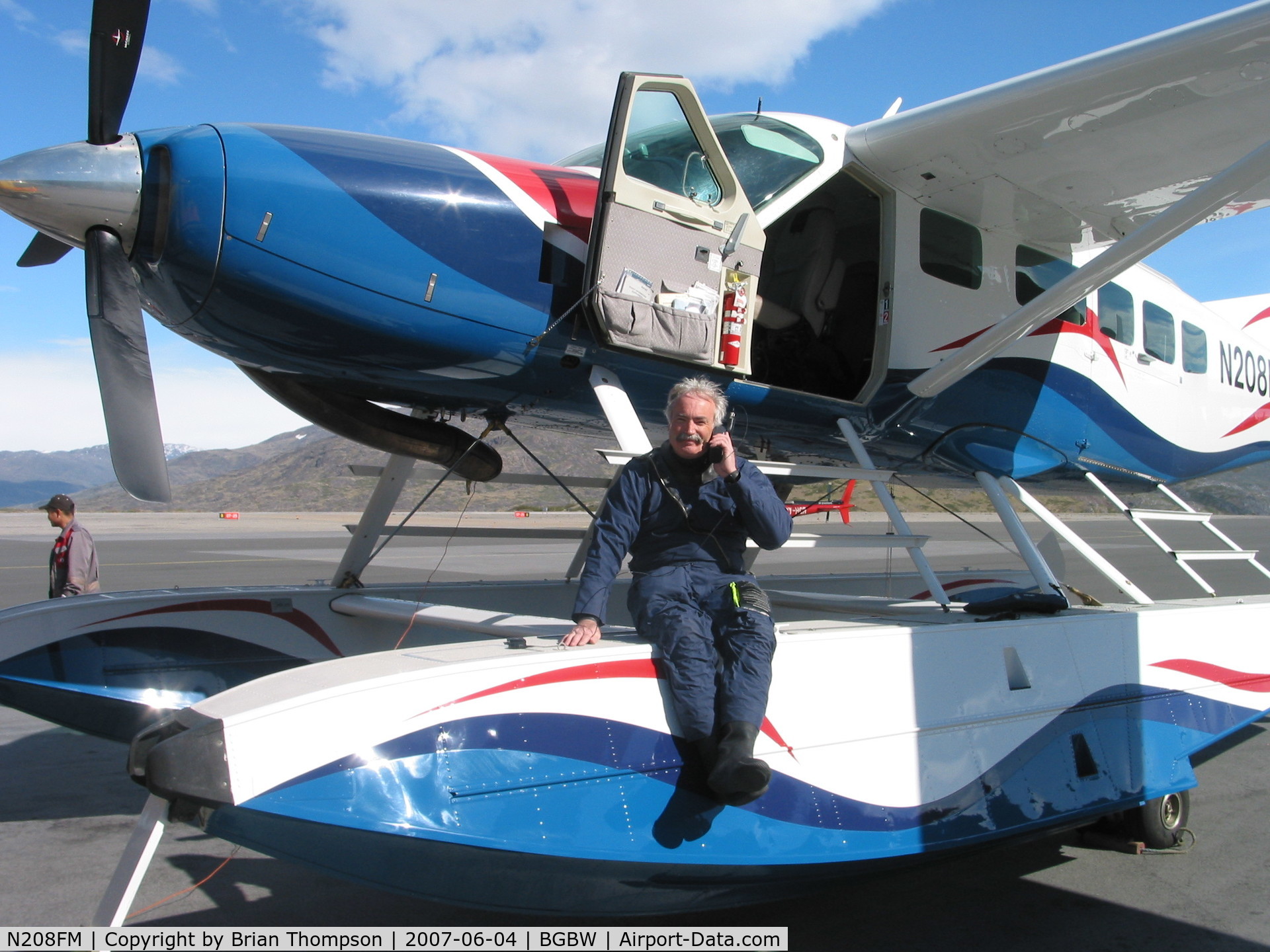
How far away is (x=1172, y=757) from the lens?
14.1 feet

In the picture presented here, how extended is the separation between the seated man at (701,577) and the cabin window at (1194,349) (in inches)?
203

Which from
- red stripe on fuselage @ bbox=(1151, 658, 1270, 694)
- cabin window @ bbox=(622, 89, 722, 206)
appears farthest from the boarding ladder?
cabin window @ bbox=(622, 89, 722, 206)

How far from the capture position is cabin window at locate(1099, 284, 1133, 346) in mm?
6090

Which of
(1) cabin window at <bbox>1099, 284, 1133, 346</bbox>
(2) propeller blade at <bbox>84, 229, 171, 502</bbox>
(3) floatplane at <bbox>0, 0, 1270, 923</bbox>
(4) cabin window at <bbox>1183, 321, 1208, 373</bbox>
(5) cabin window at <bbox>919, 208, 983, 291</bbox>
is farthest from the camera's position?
(4) cabin window at <bbox>1183, 321, 1208, 373</bbox>

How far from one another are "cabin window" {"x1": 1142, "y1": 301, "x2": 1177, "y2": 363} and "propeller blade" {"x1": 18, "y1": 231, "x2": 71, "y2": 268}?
6.46 meters

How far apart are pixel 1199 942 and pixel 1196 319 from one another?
515 cm

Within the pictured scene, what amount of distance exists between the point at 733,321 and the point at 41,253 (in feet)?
10.8

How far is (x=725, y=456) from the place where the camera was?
2.96 metres

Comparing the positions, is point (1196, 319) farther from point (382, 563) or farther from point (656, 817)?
point (382, 563)

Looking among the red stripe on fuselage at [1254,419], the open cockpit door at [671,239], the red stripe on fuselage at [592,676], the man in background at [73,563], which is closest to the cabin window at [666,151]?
the open cockpit door at [671,239]

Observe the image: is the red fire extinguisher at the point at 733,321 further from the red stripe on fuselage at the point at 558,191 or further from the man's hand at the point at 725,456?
the man's hand at the point at 725,456

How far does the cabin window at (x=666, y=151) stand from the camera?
4027 millimetres

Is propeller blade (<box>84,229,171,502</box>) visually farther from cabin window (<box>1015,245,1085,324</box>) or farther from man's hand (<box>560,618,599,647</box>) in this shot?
cabin window (<box>1015,245,1085,324</box>)

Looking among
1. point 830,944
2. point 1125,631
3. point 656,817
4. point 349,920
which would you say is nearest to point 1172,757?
point 1125,631
